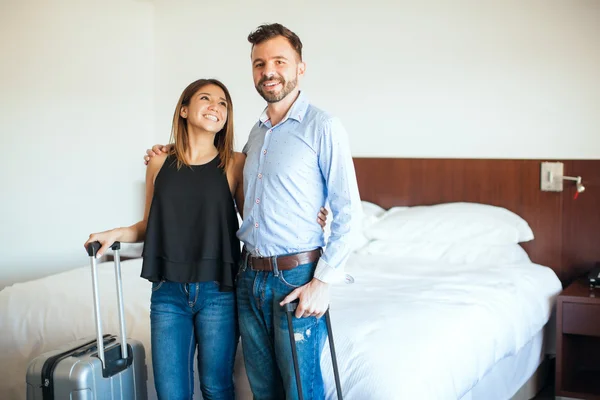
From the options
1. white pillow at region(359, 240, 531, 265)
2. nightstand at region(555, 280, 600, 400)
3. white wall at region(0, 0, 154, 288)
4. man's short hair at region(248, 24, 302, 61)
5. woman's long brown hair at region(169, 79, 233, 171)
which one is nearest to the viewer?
man's short hair at region(248, 24, 302, 61)

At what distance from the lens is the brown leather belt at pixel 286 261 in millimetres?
1915

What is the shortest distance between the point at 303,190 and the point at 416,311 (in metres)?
0.96

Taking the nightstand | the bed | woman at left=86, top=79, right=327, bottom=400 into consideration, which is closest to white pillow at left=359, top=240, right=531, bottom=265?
the bed

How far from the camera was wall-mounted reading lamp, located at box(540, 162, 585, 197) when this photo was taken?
3.80 metres

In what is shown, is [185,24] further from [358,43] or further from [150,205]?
[150,205]

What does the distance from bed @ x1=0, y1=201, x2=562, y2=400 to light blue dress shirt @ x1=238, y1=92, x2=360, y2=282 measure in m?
0.11

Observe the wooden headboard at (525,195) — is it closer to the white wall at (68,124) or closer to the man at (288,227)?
the white wall at (68,124)

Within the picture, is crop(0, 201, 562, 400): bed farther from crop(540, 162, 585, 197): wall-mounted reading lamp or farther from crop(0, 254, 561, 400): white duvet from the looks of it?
crop(540, 162, 585, 197): wall-mounted reading lamp

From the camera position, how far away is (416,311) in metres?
2.66

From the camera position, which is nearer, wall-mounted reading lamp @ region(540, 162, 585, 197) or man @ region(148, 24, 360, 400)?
man @ region(148, 24, 360, 400)

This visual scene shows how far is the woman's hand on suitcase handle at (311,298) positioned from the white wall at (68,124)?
303 centimetres

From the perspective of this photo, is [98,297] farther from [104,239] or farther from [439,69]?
[439,69]

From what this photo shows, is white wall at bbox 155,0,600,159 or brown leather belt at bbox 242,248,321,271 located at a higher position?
white wall at bbox 155,0,600,159

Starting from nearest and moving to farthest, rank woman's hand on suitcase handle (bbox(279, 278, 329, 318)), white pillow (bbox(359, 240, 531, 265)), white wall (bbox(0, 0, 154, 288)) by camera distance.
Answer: woman's hand on suitcase handle (bbox(279, 278, 329, 318))
white pillow (bbox(359, 240, 531, 265))
white wall (bbox(0, 0, 154, 288))
